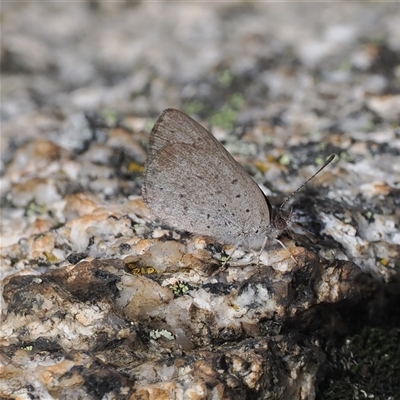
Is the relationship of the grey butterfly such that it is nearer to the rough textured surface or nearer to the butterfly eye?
the butterfly eye

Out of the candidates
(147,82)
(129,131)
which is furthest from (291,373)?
(147,82)

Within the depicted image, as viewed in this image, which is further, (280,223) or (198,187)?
(198,187)

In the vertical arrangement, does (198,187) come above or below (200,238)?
above

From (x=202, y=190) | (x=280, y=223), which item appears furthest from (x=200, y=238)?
(x=280, y=223)

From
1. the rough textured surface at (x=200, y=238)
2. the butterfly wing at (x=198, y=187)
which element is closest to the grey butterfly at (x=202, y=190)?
the butterfly wing at (x=198, y=187)

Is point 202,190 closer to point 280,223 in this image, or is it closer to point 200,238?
point 200,238

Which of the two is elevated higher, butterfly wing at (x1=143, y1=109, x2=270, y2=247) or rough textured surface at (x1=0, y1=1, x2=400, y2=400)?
butterfly wing at (x1=143, y1=109, x2=270, y2=247)

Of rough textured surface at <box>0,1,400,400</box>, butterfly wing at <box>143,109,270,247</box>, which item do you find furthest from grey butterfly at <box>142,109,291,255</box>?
rough textured surface at <box>0,1,400,400</box>
